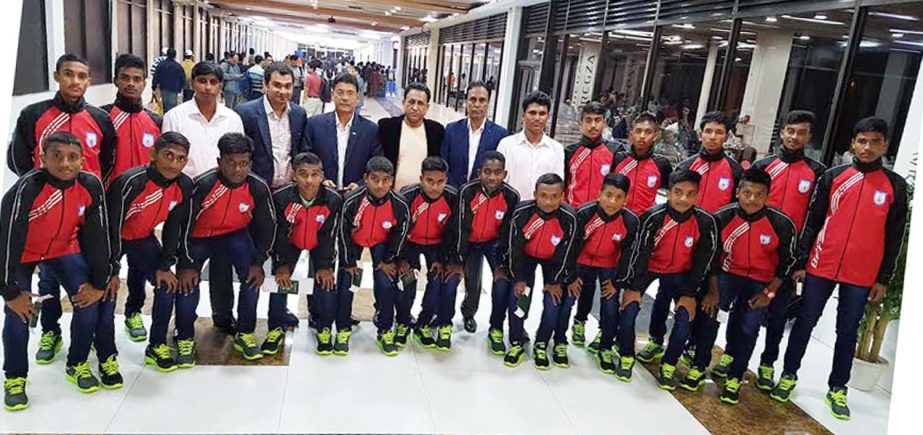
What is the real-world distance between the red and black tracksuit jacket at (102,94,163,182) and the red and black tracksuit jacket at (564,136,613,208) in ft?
7.62

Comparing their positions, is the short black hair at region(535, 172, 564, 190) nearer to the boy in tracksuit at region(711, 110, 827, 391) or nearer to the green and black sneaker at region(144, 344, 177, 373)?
the boy in tracksuit at region(711, 110, 827, 391)

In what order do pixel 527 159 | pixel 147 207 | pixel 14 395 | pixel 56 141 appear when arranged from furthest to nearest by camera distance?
pixel 527 159
pixel 147 207
pixel 14 395
pixel 56 141

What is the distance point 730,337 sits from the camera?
10.8 feet

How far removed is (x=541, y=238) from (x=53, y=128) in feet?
7.78

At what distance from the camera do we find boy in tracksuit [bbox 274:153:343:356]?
2.96m

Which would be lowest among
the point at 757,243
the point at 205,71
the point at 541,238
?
the point at 541,238

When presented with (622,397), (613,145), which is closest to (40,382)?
(622,397)

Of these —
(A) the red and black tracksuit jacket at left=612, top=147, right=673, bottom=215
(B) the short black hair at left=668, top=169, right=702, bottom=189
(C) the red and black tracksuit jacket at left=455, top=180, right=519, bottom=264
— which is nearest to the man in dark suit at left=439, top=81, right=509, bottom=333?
(C) the red and black tracksuit jacket at left=455, top=180, right=519, bottom=264

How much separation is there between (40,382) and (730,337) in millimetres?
3396

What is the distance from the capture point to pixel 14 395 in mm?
2371

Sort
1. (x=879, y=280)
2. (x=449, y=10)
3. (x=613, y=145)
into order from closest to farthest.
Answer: (x=879, y=280)
(x=613, y=145)
(x=449, y=10)

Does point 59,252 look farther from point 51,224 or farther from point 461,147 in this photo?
point 461,147

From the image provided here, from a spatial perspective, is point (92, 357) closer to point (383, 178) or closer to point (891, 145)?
point (383, 178)

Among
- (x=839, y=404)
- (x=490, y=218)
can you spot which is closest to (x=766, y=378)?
(x=839, y=404)
